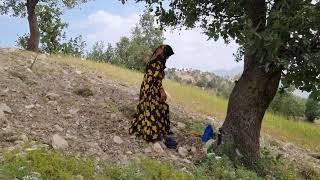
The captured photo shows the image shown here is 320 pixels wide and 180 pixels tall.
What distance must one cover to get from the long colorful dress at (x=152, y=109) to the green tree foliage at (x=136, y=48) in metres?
32.2

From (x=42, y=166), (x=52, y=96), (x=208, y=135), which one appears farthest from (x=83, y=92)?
(x=42, y=166)

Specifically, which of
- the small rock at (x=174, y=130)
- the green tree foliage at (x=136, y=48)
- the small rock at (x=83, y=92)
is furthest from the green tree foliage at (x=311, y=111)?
the small rock at (x=174, y=130)

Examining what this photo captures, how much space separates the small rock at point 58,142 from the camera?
902cm

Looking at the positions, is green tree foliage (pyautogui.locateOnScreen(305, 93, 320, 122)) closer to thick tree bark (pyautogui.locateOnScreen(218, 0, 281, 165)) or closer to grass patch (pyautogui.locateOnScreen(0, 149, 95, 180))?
thick tree bark (pyautogui.locateOnScreen(218, 0, 281, 165))

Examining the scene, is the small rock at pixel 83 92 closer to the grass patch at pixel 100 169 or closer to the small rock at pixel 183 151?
the small rock at pixel 183 151

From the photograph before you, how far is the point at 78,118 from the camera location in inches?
445

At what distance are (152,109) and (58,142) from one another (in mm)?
2309

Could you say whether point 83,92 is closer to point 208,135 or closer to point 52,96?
point 52,96

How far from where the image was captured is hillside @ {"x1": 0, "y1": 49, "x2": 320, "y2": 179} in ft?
31.2

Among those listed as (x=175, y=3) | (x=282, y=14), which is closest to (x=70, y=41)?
A: (x=175, y=3)

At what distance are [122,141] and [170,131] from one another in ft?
4.72

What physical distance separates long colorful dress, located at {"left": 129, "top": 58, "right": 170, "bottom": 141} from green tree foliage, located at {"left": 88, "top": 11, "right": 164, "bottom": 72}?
32199mm

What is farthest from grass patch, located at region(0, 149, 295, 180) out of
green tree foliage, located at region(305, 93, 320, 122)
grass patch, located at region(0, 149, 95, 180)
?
green tree foliage, located at region(305, 93, 320, 122)

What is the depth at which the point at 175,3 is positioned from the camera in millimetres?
12406
